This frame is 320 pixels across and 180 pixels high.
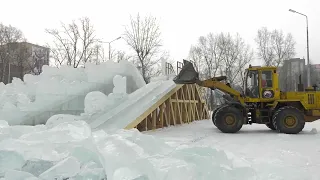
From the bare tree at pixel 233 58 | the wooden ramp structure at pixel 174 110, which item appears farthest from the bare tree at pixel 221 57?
the wooden ramp structure at pixel 174 110

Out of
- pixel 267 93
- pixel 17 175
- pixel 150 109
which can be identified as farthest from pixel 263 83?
pixel 17 175

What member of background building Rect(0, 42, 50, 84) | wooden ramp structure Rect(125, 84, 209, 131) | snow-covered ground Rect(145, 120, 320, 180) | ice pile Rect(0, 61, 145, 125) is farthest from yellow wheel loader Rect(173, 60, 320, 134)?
background building Rect(0, 42, 50, 84)

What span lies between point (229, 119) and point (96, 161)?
10020 mm

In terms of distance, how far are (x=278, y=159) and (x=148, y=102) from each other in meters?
6.95

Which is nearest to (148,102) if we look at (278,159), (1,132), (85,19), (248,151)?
(248,151)

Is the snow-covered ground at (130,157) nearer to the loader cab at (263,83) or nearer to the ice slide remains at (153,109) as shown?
the ice slide remains at (153,109)

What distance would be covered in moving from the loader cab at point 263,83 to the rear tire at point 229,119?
0.98 meters

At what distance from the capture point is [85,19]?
36.5 metres

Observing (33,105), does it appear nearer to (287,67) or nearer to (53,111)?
(53,111)

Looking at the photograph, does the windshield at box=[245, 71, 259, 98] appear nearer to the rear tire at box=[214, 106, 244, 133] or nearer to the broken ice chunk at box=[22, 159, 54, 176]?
the rear tire at box=[214, 106, 244, 133]

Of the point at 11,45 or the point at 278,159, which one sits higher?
the point at 11,45

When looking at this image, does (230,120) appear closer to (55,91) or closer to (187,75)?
(187,75)

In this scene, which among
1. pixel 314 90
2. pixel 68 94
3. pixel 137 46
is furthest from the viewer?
pixel 137 46

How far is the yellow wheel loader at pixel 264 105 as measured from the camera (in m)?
13.3
